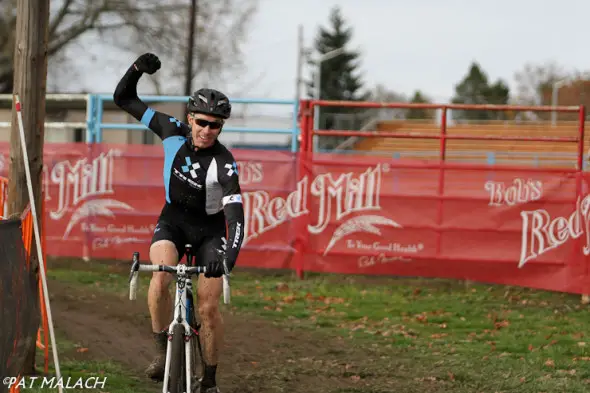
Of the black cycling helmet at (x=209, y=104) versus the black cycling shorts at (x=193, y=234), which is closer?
the black cycling helmet at (x=209, y=104)

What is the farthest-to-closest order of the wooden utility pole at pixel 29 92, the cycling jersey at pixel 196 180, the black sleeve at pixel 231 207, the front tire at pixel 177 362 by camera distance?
the wooden utility pole at pixel 29 92, the cycling jersey at pixel 196 180, the black sleeve at pixel 231 207, the front tire at pixel 177 362

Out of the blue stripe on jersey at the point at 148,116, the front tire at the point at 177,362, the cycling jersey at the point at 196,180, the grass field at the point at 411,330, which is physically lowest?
the grass field at the point at 411,330

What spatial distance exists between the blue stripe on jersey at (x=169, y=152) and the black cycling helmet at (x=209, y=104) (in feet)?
1.26

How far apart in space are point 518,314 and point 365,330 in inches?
83.9

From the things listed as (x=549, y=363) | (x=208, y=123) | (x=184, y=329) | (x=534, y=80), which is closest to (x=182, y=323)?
(x=184, y=329)

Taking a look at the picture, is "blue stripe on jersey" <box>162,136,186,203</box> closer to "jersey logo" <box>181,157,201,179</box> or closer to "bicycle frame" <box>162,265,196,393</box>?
"jersey logo" <box>181,157,201,179</box>

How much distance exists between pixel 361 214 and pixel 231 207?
810 cm

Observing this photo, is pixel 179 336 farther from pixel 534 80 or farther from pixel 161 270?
pixel 534 80

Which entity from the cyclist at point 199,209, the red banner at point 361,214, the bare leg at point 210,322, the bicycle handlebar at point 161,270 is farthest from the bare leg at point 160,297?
the red banner at point 361,214

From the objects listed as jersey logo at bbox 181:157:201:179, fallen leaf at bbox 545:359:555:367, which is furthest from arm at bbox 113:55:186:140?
fallen leaf at bbox 545:359:555:367

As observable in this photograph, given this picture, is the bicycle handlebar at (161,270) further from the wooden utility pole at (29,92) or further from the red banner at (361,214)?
the red banner at (361,214)

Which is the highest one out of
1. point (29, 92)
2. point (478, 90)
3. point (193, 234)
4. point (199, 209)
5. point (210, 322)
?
point (478, 90)

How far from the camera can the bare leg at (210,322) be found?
6926 mm

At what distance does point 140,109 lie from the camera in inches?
292
